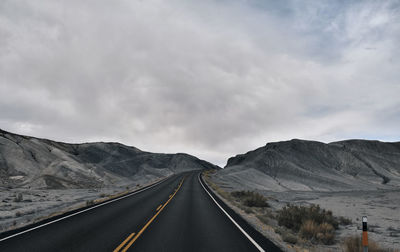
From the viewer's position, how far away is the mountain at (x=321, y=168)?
54.8 metres

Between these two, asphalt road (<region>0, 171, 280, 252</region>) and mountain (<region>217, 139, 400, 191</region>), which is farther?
mountain (<region>217, 139, 400, 191</region>)

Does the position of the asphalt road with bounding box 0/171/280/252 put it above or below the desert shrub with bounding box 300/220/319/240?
→ below

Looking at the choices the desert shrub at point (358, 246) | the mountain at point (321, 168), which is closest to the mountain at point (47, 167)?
the mountain at point (321, 168)

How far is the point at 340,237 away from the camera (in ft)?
33.2

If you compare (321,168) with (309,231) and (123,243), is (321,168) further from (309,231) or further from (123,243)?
(123,243)

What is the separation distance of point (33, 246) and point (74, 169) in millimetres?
53800

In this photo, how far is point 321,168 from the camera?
70.0 metres

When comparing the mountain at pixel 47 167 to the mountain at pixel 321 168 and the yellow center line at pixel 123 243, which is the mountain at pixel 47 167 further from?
the yellow center line at pixel 123 243

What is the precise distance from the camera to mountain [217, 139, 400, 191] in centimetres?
5484

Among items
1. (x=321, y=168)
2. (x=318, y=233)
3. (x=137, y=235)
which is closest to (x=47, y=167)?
(x=137, y=235)

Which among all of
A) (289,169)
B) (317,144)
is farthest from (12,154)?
(317,144)

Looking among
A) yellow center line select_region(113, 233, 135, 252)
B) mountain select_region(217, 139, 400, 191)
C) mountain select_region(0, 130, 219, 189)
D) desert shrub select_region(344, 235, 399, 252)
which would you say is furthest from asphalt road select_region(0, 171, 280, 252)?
mountain select_region(217, 139, 400, 191)

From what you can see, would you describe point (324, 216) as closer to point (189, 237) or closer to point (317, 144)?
point (189, 237)

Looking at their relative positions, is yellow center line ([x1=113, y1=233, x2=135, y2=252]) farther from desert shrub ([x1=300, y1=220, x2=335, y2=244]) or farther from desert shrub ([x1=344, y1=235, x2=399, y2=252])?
desert shrub ([x1=344, y1=235, x2=399, y2=252])
